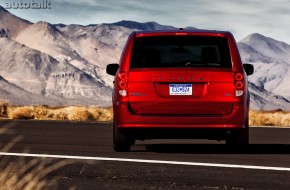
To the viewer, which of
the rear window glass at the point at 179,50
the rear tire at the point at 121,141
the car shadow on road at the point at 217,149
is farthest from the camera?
the car shadow on road at the point at 217,149

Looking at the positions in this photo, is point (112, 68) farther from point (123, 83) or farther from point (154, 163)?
point (154, 163)

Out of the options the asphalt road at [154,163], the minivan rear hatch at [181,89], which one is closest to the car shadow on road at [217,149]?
the asphalt road at [154,163]

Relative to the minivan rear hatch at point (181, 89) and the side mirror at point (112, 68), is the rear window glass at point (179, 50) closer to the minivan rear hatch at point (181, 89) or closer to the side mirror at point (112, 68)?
the minivan rear hatch at point (181, 89)

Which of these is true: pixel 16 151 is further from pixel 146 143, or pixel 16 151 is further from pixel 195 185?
pixel 195 185

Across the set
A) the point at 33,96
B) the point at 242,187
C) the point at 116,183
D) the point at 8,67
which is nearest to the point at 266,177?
the point at 242,187

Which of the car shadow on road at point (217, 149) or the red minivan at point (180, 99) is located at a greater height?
the red minivan at point (180, 99)

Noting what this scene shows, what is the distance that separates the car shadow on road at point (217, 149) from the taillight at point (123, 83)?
1.55 m

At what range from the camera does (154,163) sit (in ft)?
35.6

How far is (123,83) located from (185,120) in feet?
3.86

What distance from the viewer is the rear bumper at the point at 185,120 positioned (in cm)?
1180

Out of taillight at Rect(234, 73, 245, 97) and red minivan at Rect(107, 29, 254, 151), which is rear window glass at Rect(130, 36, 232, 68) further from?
taillight at Rect(234, 73, 245, 97)

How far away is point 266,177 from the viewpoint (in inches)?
370

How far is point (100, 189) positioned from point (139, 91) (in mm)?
3928

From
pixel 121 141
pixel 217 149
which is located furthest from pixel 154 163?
pixel 217 149
